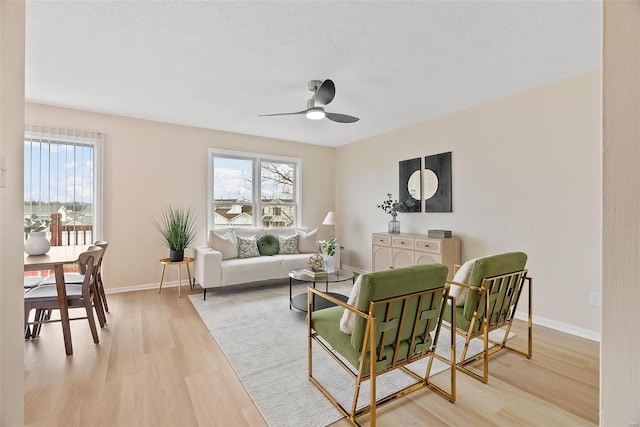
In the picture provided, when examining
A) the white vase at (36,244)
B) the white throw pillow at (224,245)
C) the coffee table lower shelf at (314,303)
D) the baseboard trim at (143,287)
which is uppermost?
the white vase at (36,244)

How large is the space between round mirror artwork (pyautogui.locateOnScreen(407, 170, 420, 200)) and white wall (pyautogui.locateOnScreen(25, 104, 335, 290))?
300 centimetres

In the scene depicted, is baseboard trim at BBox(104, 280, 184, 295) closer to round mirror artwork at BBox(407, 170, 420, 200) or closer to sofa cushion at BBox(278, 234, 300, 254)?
sofa cushion at BBox(278, 234, 300, 254)

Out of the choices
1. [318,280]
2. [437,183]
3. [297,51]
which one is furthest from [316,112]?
[437,183]

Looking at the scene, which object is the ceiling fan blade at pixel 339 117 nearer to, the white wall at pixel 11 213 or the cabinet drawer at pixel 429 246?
the cabinet drawer at pixel 429 246

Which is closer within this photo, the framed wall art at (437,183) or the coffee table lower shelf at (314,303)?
the coffee table lower shelf at (314,303)

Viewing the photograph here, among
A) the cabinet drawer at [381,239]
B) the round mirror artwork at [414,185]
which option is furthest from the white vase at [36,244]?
the round mirror artwork at [414,185]

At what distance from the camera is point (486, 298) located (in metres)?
1.93

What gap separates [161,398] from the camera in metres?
1.84

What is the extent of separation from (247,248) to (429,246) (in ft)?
8.74

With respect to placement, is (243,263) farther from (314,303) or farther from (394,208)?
(394,208)

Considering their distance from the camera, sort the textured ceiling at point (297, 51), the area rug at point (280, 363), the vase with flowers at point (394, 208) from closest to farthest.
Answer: the area rug at point (280, 363), the textured ceiling at point (297, 51), the vase with flowers at point (394, 208)

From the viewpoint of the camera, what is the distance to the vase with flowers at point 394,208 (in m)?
4.50

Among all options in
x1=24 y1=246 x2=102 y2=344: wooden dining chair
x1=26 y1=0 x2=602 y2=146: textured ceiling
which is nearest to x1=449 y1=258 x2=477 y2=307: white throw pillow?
x1=26 y1=0 x2=602 y2=146: textured ceiling
